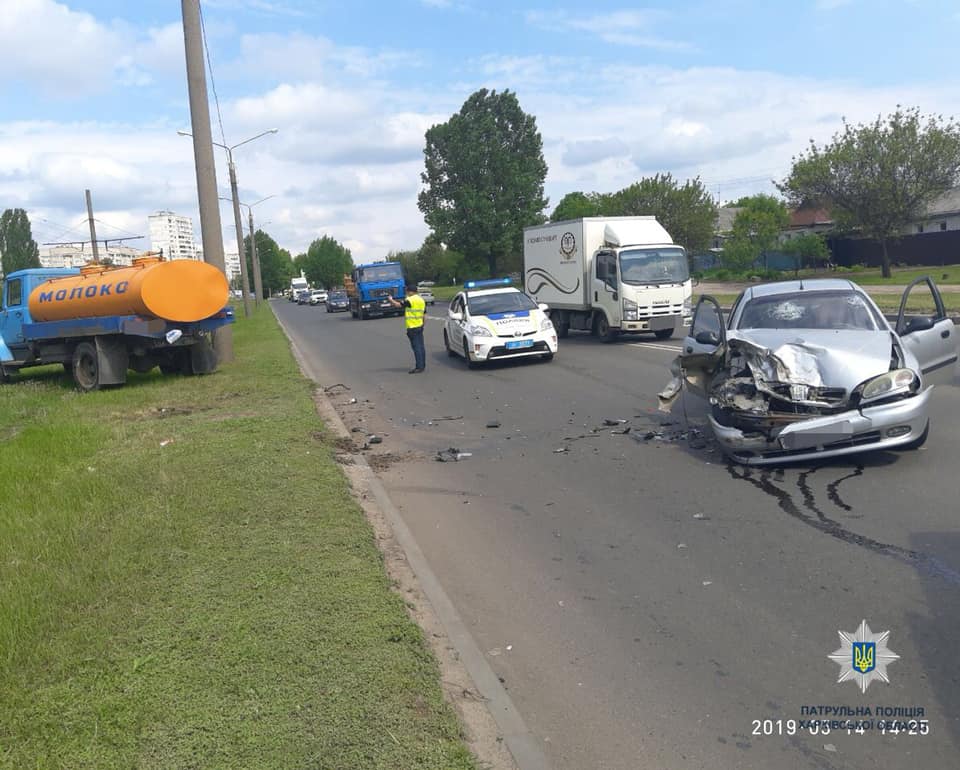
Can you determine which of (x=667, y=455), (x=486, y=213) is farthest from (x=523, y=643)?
(x=486, y=213)

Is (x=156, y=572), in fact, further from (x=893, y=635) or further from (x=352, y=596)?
(x=893, y=635)

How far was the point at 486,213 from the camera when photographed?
214 ft

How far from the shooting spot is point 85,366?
666 inches

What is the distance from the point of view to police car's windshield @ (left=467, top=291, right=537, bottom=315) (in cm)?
1788

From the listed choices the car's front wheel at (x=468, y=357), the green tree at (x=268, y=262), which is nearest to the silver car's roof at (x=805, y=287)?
the car's front wheel at (x=468, y=357)

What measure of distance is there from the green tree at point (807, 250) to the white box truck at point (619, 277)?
30.9 metres

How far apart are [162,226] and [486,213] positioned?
264ft

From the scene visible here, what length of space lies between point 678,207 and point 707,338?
50.1 m

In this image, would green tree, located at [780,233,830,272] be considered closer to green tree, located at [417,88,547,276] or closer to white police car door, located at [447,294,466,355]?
green tree, located at [417,88,547,276]

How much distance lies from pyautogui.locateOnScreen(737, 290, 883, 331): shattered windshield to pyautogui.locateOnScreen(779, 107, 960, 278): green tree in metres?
35.3

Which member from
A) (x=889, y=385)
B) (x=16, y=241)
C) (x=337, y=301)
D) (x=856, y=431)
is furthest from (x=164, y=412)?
(x=16, y=241)

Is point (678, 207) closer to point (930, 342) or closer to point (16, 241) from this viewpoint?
point (930, 342)

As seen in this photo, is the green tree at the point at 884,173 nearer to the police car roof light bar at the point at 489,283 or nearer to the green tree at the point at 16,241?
the police car roof light bar at the point at 489,283

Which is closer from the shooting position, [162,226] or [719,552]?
[719,552]
